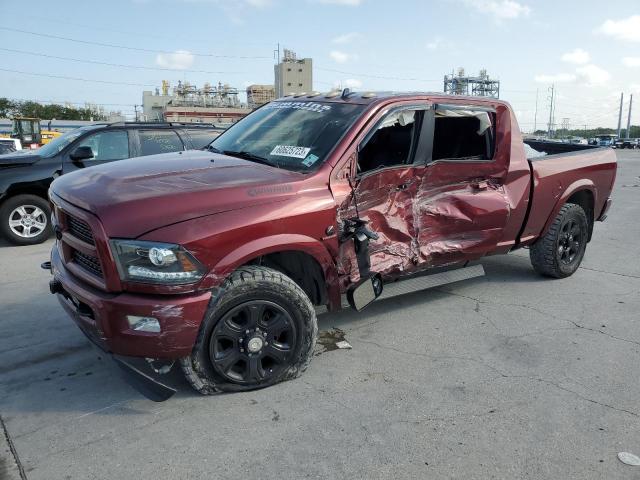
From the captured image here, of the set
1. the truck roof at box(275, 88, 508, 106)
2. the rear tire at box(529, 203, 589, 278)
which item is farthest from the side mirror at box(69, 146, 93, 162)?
the rear tire at box(529, 203, 589, 278)

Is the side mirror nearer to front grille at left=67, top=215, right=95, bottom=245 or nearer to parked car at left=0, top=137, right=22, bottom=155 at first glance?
front grille at left=67, top=215, right=95, bottom=245

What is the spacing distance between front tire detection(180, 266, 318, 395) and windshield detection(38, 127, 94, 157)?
5828 millimetres

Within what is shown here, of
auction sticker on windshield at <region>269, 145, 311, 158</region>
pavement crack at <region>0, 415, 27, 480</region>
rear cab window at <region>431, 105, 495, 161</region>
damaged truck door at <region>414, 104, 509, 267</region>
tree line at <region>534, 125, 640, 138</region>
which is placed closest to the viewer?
pavement crack at <region>0, 415, 27, 480</region>

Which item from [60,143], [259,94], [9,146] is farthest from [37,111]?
[60,143]

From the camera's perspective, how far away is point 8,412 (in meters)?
3.12

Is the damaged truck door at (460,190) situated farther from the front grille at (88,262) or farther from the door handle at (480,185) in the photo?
the front grille at (88,262)

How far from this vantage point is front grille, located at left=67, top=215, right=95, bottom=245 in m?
3.04

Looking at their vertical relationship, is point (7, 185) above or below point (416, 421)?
above

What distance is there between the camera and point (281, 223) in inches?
128

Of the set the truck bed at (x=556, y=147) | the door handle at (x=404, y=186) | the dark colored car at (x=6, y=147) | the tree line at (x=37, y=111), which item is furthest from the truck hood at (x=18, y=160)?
the tree line at (x=37, y=111)

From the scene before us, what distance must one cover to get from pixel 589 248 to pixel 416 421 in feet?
18.4

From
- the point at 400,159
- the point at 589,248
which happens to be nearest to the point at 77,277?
the point at 400,159

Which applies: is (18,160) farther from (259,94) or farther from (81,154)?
(259,94)

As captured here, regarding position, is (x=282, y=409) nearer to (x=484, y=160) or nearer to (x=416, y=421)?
(x=416, y=421)
